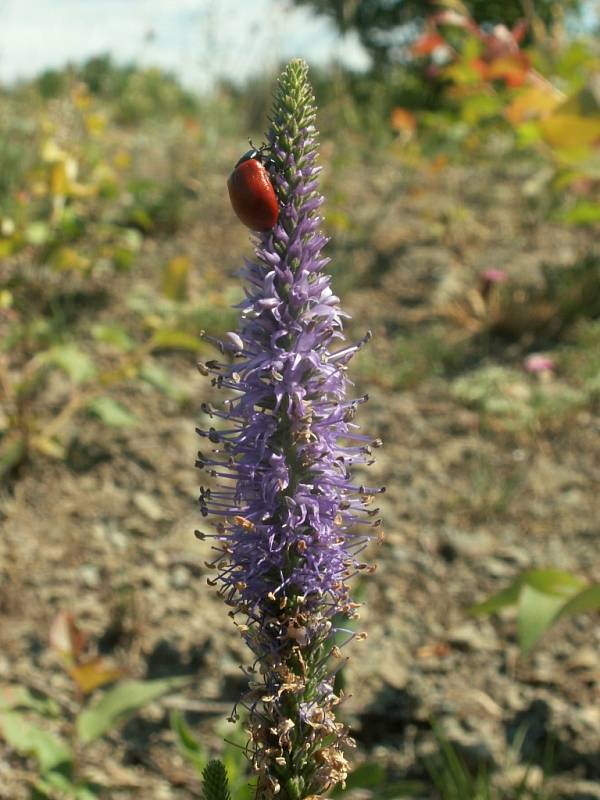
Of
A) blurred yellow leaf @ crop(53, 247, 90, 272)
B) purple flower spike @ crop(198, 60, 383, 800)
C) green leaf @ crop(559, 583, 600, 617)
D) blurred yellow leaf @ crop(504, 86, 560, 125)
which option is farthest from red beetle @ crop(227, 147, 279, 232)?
blurred yellow leaf @ crop(53, 247, 90, 272)

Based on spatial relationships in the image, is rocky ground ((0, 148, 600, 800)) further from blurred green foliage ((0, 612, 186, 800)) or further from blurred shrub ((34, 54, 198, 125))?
blurred shrub ((34, 54, 198, 125))

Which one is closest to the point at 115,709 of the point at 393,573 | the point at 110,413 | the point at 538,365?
the point at 393,573

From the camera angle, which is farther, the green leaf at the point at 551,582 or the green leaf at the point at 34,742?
the green leaf at the point at 551,582

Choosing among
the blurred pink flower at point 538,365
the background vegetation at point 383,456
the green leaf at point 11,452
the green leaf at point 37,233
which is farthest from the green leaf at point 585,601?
the green leaf at point 37,233

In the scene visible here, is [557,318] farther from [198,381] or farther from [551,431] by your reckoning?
[198,381]

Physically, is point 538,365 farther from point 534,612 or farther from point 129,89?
point 129,89

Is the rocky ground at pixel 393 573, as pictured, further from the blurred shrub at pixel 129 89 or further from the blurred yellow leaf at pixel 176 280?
the blurred shrub at pixel 129 89
